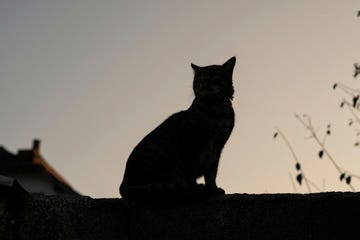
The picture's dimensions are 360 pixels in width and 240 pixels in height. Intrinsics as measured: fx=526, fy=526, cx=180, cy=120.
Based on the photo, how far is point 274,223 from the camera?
3.09 meters

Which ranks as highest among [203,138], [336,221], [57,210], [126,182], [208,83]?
[208,83]

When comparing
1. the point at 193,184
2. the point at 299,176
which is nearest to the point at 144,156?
the point at 193,184

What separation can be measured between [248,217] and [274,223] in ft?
0.51

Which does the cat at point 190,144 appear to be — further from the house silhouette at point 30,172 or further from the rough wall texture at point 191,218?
the house silhouette at point 30,172

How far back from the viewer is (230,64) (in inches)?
171

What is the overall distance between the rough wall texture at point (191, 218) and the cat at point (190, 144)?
0.18 m

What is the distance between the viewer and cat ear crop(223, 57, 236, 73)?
432 cm

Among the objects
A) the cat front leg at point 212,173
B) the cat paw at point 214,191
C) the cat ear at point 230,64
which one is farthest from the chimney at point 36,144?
the cat paw at point 214,191

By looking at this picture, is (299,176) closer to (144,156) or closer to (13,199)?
(144,156)

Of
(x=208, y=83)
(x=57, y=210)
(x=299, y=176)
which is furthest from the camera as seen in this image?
A: (x=299, y=176)

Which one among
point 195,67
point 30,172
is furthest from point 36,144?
point 195,67

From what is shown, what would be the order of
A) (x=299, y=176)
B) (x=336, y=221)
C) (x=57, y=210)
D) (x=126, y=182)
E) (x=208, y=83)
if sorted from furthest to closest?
1. (x=299, y=176)
2. (x=208, y=83)
3. (x=126, y=182)
4. (x=57, y=210)
5. (x=336, y=221)

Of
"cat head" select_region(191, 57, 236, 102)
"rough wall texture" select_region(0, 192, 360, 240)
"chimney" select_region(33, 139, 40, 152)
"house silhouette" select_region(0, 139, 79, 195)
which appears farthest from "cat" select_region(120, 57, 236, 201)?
"chimney" select_region(33, 139, 40, 152)

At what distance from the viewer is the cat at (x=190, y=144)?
364 centimetres
